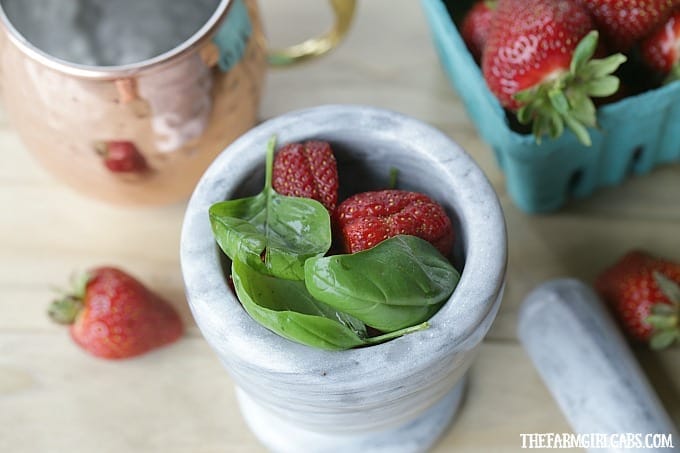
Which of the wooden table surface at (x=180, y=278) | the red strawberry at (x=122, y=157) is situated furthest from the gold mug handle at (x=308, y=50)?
the red strawberry at (x=122, y=157)

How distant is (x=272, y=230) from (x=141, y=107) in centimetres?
16

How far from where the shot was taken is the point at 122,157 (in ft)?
2.21

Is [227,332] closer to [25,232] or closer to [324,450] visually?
[324,450]

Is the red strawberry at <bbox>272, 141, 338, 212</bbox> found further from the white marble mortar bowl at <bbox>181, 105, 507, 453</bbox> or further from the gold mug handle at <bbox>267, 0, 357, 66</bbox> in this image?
the gold mug handle at <bbox>267, 0, 357, 66</bbox>

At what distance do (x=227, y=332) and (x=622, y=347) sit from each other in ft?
0.95

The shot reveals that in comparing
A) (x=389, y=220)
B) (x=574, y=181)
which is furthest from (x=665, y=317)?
(x=389, y=220)

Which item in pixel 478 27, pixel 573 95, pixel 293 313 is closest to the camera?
pixel 293 313

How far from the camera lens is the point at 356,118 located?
594 millimetres

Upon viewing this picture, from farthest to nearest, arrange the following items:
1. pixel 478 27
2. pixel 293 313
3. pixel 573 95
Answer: pixel 478 27 → pixel 573 95 → pixel 293 313

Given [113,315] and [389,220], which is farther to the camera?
[113,315]

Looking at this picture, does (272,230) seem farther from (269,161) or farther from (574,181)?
(574,181)

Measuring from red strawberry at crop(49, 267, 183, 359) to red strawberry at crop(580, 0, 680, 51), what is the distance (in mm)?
383

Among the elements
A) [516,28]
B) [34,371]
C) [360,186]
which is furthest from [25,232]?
[516,28]

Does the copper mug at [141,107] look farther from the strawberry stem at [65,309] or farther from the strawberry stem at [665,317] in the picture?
the strawberry stem at [665,317]
